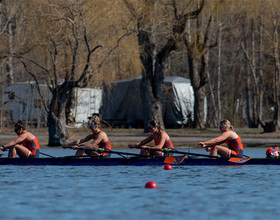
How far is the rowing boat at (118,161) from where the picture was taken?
1606 cm

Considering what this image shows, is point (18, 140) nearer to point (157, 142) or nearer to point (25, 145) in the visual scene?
point (25, 145)

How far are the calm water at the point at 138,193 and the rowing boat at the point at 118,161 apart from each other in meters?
0.24

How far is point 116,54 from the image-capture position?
79.4ft

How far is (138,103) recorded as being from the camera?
40062mm

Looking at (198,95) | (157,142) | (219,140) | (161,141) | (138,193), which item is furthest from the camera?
(198,95)

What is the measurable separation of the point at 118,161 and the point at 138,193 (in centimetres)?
446

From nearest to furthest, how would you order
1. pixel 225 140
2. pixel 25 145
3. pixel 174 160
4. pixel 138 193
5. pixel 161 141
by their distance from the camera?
pixel 138 193 → pixel 174 160 → pixel 225 140 → pixel 161 141 → pixel 25 145

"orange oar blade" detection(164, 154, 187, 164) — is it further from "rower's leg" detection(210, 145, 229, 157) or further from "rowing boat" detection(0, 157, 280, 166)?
"rower's leg" detection(210, 145, 229, 157)

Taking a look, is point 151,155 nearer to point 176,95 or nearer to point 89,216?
point 89,216

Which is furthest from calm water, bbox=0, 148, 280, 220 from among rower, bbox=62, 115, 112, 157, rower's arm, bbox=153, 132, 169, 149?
rower's arm, bbox=153, 132, 169, 149

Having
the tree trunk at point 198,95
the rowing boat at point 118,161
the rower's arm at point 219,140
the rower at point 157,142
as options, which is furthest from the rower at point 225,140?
the tree trunk at point 198,95

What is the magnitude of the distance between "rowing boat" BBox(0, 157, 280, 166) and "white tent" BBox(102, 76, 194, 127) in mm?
21805

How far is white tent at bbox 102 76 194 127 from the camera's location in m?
38.9

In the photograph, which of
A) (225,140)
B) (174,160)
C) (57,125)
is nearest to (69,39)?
(57,125)
